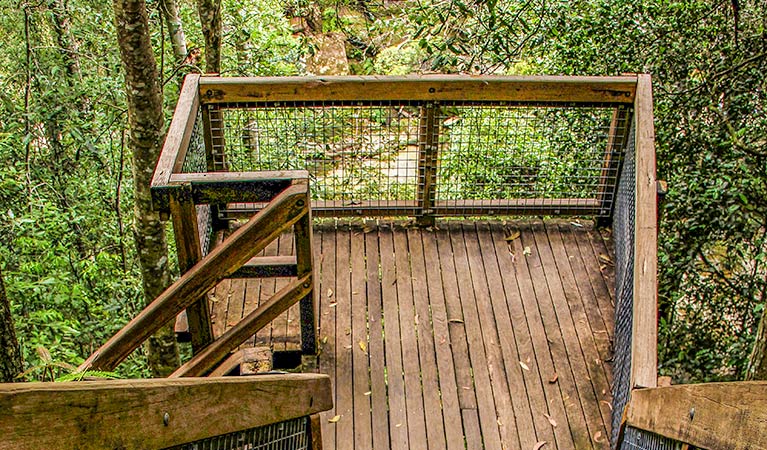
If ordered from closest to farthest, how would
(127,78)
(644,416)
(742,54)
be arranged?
(644,416) → (127,78) → (742,54)

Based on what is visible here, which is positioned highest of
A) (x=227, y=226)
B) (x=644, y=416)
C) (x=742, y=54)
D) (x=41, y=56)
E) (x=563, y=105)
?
(x=41, y=56)

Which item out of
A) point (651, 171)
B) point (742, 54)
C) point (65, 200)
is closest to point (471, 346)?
point (651, 171)

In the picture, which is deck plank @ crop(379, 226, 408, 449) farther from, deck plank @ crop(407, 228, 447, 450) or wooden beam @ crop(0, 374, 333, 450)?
wooden beam @ crop(0, 374, 333, 450)

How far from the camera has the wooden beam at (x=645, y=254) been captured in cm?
278

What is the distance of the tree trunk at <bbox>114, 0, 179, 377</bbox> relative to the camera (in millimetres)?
4129

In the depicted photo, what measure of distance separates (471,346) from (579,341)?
2.20 feet

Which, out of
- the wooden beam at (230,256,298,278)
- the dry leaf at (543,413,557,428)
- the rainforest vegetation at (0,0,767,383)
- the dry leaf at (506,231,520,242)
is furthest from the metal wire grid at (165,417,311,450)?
the dry leaf at (506,231,520,242)

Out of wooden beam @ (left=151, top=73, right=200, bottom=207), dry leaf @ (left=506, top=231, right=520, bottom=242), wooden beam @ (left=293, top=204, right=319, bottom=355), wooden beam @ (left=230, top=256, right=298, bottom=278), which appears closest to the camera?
wooden beam @ (left=151, top=73, right=200, bottom=207)

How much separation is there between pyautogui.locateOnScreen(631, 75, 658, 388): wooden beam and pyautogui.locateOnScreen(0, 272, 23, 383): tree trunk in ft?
9.53

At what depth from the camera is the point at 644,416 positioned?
7.68 ft

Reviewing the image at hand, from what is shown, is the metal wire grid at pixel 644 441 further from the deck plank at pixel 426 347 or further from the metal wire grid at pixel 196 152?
the metal wire grid at pixel 196 152

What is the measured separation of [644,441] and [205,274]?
2.03 metres

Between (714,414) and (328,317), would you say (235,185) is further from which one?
(714,414)

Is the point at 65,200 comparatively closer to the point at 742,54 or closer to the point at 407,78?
the point at 407,78
